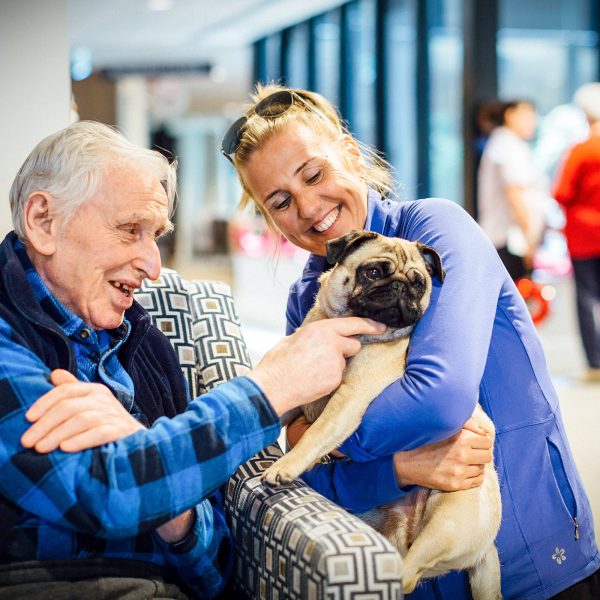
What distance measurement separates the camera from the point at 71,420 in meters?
1.29

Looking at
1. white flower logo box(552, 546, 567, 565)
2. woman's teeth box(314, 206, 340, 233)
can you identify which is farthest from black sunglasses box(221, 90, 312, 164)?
white flower logo box(552, 546, 567, 565)

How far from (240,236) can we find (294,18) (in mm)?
3343

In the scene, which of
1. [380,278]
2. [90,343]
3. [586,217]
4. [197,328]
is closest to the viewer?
[90,343]

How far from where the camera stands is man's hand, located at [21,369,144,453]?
4.17ft

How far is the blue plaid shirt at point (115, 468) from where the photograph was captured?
1264mm

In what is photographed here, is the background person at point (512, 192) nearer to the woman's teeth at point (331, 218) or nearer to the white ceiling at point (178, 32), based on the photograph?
the woman's teeth at point (331, 218)

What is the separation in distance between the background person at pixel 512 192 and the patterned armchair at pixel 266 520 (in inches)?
178

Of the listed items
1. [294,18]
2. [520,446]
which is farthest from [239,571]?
[294,18]

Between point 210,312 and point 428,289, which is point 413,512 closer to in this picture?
point 428,289

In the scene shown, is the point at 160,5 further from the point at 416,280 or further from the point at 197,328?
the point at 416,280

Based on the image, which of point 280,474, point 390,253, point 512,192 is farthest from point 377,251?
point 512,192

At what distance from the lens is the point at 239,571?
1.70 m

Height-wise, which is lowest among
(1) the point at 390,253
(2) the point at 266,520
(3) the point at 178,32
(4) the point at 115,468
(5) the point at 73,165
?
(2) the point at 266,520

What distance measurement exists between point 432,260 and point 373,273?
0.22 metres
